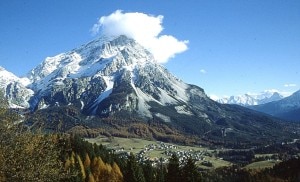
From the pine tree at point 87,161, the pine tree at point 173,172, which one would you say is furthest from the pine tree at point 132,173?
the pine tree at point 87,161

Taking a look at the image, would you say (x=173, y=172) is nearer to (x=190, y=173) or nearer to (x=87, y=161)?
(x=190, y=173)

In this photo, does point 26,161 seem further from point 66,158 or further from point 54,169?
point 66,158

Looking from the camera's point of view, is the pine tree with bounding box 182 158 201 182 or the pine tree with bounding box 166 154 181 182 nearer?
the pine tree with bounding box 182 158 201 182

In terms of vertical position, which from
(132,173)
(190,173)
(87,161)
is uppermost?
(87,161)

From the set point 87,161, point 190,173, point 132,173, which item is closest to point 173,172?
point 190,173

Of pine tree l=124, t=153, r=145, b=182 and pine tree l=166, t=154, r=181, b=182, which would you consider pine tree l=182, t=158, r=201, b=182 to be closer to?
pine tree l=166, t=154, r=181, b=182

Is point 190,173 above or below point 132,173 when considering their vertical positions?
above

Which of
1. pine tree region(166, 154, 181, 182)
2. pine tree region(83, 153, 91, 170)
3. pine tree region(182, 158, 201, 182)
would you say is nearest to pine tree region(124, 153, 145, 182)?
pine tree region(166, 154, 181, 182)

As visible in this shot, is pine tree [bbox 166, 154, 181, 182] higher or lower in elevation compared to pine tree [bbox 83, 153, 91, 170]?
lower

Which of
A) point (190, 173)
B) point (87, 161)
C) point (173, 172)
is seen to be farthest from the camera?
point (87, 161)

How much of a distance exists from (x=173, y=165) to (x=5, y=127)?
170 feet

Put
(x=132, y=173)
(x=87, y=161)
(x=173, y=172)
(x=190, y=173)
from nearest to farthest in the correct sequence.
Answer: (x=190, y=173) → (x=173, y=172) → (x=132, y=173) → (x=87, y=161)

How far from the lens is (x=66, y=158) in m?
122

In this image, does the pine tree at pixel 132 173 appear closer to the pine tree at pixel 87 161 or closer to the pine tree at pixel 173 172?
the pine tree at pixel 173 172
